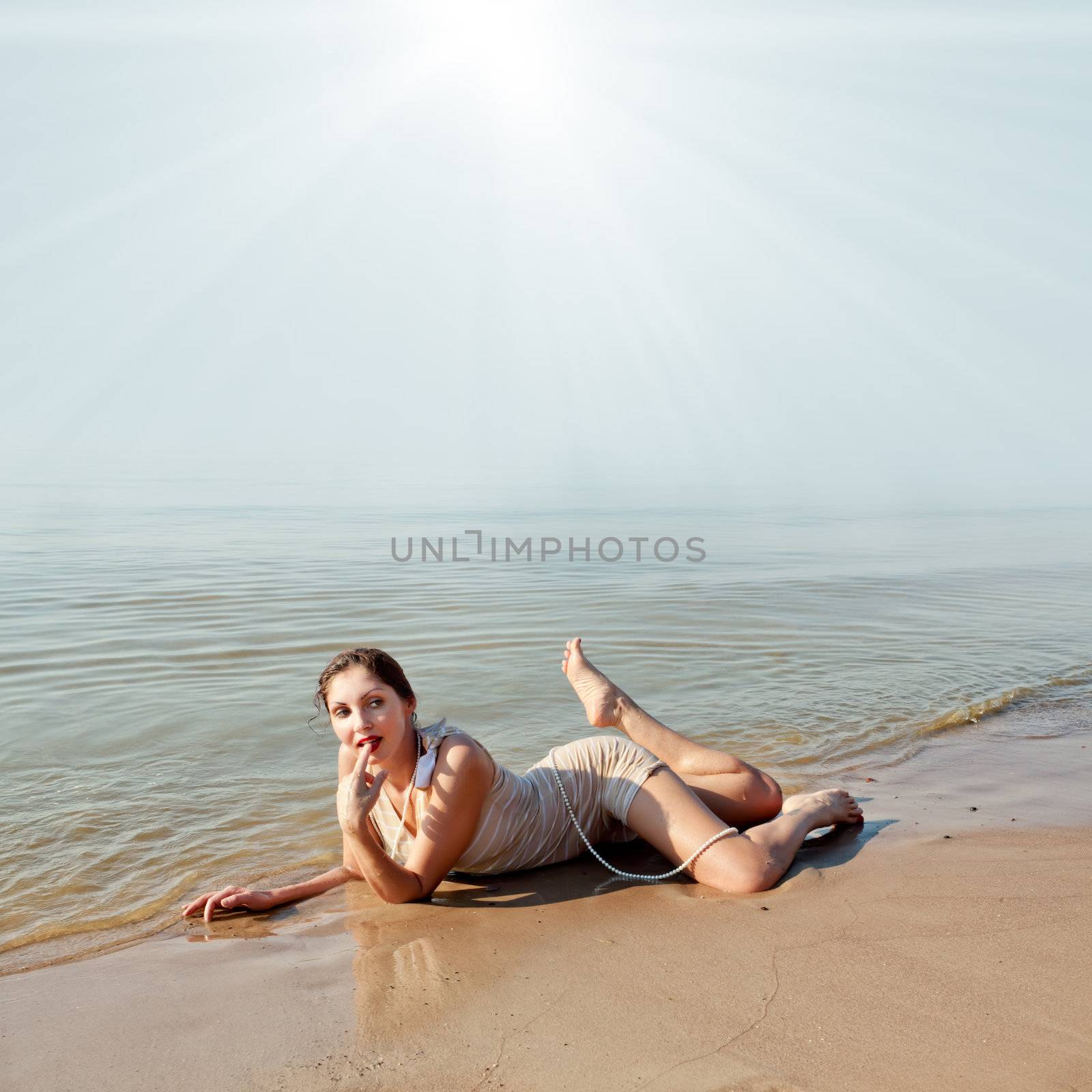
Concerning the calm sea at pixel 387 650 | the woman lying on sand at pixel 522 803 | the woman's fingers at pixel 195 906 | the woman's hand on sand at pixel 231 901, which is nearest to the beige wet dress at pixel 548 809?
the woman lying on sand at pixel 522 803

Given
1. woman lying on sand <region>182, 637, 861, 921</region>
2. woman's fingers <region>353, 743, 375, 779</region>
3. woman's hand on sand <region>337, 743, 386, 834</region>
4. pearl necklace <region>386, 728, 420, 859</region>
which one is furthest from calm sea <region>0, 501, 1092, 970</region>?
woman's fingers <region>353, 743, 375, 779</region>

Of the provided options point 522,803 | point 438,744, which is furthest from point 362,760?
point 522,803

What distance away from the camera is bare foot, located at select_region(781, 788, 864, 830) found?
446 cm

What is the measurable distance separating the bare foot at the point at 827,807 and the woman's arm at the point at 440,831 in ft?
4.91

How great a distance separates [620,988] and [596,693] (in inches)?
68.9

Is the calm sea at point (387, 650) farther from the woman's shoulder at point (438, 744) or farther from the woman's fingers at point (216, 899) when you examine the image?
the woman's shoulder at point (438, 744)

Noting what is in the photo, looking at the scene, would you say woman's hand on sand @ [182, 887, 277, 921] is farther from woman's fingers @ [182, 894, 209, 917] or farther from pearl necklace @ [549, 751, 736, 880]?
pearl necklace @ [549, 751, 736, 880]

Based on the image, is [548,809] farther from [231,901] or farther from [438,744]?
[231,901]

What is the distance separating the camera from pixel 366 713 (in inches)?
149

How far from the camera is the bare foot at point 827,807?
4461 mm

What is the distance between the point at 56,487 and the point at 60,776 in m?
31.6

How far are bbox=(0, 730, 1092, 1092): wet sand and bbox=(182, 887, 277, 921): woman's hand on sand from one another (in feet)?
0.19

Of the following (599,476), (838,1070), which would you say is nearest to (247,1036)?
(838,1070)

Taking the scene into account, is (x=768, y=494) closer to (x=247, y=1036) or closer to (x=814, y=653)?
(x=814, y=653)
